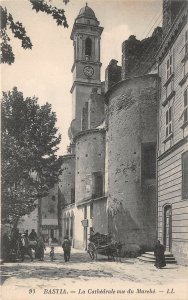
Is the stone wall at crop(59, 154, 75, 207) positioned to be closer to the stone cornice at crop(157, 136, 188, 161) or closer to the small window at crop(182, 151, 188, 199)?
the stone cornice at crop(157, 136, 188, 161)

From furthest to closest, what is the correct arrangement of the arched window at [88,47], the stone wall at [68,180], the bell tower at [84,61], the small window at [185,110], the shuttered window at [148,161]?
1. the arched window at [88,47]
2. the bell tower at [84,61]
3. the stone wall at [68,180]
4. the shuttered window at [148,161]
5. the small window at [185,110]

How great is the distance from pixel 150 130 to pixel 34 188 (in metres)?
7.70

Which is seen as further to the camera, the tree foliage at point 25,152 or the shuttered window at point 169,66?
the tree foliage at point 25,152

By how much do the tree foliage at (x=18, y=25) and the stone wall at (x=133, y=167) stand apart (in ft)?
37.2

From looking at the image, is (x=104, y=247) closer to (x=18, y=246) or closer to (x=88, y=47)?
(x=18, y=246)

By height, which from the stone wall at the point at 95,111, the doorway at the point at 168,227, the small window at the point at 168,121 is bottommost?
Answer: the doorway at the point at 168,227

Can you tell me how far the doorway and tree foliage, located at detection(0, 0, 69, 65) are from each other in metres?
9.58

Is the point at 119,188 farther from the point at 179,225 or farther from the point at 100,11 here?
the point at 100,11

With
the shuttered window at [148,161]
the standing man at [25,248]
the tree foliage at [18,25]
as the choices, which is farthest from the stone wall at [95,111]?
the tree foliage at [18,25]

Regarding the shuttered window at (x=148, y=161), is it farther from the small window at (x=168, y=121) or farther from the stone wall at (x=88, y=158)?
the stone wall at (x=88, y=158)

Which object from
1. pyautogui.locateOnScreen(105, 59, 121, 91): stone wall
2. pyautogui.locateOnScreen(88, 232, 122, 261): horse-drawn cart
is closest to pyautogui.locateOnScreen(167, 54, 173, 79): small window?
pyautogui.locateOnScreen(88, 232, 122, 261): horse-drawn cart

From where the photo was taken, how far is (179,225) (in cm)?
1597

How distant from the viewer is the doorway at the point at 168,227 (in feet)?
58.1

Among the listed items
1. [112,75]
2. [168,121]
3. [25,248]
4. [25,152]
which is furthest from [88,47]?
[25,248]
